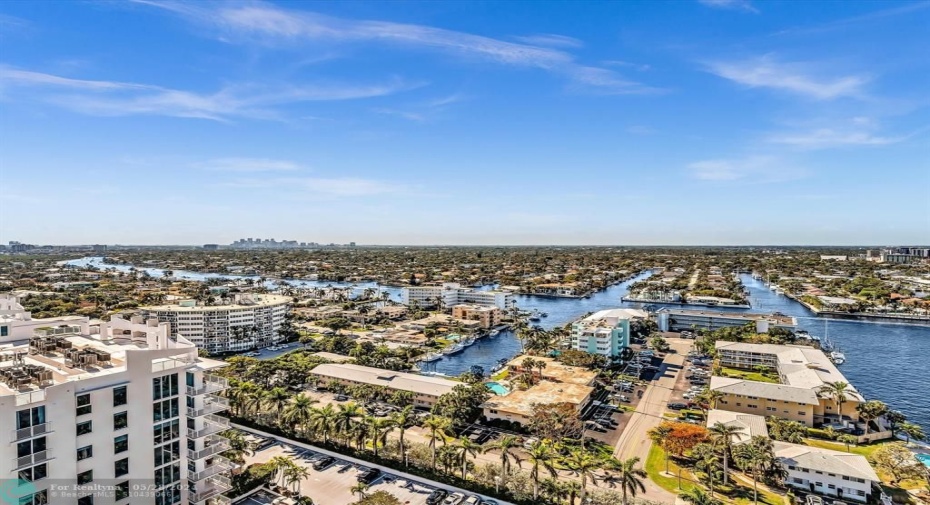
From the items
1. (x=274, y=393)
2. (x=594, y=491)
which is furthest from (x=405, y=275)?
(x=594, y=491)

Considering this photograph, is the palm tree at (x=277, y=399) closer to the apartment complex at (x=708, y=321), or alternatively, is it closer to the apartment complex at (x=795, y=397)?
the apartment complex at (x=795, y=397)

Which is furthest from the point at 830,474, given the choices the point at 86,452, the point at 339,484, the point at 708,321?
the point at 708,321

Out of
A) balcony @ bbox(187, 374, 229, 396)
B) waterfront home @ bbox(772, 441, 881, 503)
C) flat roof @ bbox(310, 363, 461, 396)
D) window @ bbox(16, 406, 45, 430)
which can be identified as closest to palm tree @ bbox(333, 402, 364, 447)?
flat roof @ bbox(310, 363, 461, 396)

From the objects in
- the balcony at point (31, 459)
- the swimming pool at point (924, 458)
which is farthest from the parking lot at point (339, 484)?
the swimming pool at point (924, 458)

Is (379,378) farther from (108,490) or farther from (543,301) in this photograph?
(543,301)

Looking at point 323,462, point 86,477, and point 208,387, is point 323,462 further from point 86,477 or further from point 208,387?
point 86,477

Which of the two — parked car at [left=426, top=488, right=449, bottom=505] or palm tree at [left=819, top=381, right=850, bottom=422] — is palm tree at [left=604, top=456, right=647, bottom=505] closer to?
parked car at [left=426, top=488, right=449, bottom=505]
